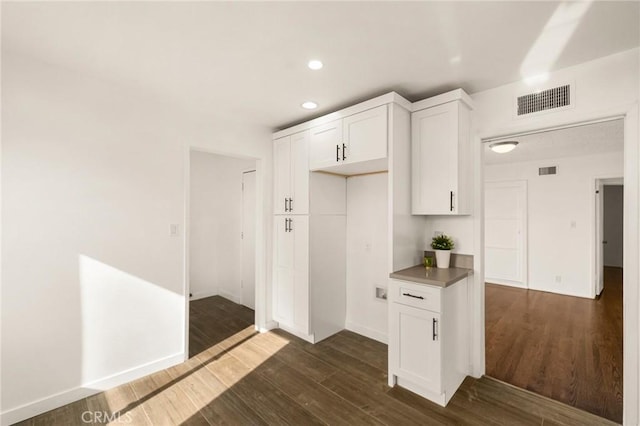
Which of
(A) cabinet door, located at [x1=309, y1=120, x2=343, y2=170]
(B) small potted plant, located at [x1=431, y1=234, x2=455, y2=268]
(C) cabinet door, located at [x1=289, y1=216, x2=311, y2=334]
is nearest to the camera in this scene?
(B) small potted plant, located at [x1=431, y1=234, x2=455, y2=268]

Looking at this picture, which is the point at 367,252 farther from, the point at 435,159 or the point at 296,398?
the point at 296,398

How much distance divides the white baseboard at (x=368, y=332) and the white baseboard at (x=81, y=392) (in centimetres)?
192

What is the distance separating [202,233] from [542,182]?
636 centimetres

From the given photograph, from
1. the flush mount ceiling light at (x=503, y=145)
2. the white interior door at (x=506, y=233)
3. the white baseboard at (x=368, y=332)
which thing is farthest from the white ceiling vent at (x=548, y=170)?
the white baseboard at (x=368, y=332)

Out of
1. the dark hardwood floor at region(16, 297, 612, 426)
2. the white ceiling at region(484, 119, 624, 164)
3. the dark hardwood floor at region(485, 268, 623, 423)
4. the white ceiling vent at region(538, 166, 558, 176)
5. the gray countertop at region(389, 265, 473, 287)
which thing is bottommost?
the dark hardwood floor at region(16, 297, 612, 426)

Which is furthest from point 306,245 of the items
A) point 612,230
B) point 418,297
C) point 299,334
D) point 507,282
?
point 612,230

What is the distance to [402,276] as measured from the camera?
2387 mm

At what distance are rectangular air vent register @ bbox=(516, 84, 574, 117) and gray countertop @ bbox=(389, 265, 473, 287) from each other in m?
1.43

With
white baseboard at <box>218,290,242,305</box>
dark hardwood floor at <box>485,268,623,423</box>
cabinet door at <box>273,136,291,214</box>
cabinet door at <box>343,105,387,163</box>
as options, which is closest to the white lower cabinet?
dark hardwood floor at <box>485,268,623,423</box>

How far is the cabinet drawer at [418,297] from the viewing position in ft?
7.24

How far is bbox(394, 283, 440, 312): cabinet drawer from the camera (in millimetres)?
2205

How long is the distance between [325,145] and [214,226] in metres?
3.03

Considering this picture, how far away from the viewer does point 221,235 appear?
5117 mm

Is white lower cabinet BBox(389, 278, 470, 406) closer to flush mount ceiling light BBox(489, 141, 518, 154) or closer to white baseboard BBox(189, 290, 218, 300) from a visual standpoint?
flush mount ceiling light BBox(489, 141, 518, 154)
